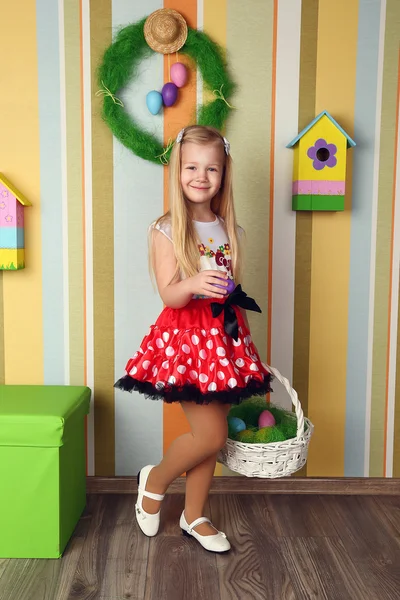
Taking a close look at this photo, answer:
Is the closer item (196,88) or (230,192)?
(230,192)

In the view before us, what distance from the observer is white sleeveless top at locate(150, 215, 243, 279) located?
6.88ft

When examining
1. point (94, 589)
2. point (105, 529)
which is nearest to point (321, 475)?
point (105, 529)

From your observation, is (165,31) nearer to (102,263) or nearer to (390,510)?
(102,263)

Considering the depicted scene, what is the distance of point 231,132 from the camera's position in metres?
2.48

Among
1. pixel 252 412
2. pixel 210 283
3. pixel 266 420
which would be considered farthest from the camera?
pixel 252 412

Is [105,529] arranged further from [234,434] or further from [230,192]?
[230,192]

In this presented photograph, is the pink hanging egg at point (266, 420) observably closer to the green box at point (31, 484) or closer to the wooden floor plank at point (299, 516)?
the wooden floor plank at point (299, 516)

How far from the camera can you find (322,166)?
2.40m

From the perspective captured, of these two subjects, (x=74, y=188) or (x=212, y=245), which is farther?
(x=74, y=188)

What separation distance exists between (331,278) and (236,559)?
3.63ft

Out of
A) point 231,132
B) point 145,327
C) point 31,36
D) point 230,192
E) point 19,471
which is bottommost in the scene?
point 19,471

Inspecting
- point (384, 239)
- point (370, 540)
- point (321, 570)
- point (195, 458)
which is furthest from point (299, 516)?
point (384, 239)

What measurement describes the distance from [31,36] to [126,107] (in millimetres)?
433

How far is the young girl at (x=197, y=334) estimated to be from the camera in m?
2.02
